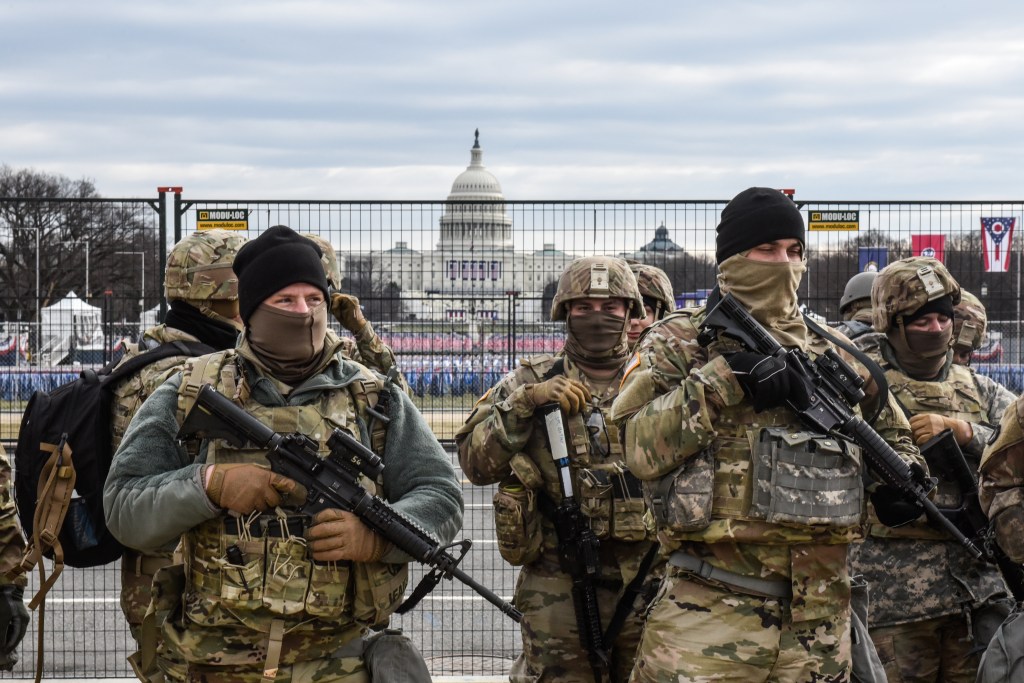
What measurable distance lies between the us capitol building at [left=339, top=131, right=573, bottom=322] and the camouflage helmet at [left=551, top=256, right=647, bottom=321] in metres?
4.39

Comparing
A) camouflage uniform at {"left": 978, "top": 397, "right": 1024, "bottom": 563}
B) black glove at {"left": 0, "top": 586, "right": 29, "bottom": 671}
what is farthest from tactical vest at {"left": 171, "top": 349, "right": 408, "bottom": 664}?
camouflage uniform at {"left": 978, "top": 397, "right": 1024, "bottom": 563}

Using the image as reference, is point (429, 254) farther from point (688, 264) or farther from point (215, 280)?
point (215, 280)

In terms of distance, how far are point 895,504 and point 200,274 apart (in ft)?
9.19

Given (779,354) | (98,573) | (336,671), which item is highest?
(779,354)

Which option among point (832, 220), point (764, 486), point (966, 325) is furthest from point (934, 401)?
point (832, 220)

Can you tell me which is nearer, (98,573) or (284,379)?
(284,379)

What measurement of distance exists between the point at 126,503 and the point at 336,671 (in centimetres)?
82

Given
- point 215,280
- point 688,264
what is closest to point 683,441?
point 215,280

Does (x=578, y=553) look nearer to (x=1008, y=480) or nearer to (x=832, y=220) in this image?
(x=1008, y=480)

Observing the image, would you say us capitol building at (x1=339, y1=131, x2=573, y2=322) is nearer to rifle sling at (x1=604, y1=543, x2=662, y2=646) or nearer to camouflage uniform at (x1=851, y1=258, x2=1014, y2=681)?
camouflage uniform at (x1=851, y1=258, x2=1014, y2=681)

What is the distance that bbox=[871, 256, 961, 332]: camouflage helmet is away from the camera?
221 inches

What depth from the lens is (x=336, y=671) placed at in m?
4.02

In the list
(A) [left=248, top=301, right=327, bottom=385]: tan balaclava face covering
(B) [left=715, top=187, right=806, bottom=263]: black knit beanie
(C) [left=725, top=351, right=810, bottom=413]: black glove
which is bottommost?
(C) [left=725, top=351, right=810, bottom=413]: black glove

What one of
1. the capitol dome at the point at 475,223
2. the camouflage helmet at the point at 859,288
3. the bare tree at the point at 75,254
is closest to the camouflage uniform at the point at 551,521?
the camouflage helmet at the point at 859,288
